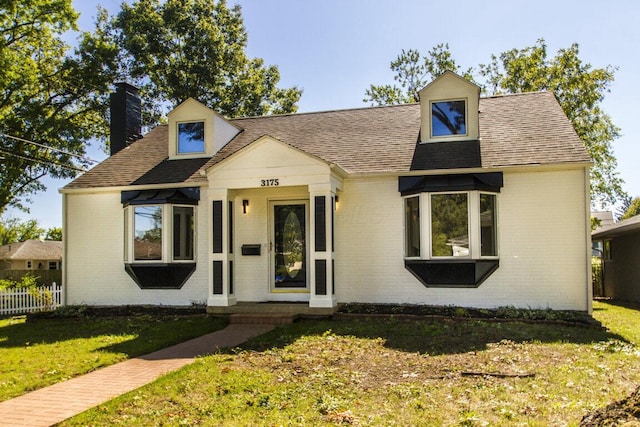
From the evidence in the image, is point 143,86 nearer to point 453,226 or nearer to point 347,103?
point 347,103

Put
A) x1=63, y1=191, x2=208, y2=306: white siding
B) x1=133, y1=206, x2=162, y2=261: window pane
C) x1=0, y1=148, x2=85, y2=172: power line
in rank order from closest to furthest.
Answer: x1=133, y1=206, x2=162, y2=261: window pane
x1=63, y1=191, x2=208, y2=306: white siding
x1=0, y1=148, x2=85, y2=172: power line

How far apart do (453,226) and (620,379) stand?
548 centimetres

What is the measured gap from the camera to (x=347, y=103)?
2611 cm

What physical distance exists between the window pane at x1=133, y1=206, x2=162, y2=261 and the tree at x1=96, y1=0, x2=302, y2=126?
16.7 metres

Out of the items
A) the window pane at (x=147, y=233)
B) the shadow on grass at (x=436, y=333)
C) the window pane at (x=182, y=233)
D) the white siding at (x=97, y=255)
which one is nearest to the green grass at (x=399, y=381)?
the shadow on grass at (x=436, y=333)

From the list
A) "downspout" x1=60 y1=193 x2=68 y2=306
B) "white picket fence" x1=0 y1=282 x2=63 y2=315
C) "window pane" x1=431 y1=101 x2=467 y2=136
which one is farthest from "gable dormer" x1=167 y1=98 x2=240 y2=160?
"white picket fence" x1=0 y1=282 x2=63 y2=315

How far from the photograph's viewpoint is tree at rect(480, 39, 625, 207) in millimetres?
22234

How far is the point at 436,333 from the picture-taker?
902 cm

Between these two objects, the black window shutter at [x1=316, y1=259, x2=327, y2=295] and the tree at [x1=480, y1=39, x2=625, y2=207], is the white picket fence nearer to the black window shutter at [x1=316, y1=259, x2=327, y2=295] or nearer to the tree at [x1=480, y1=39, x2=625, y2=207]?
the black window shutter at [x1=316, y1=259, x2=327, y2=295]

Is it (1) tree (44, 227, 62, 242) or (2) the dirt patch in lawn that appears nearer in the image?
(2) the dirt patch in lawn

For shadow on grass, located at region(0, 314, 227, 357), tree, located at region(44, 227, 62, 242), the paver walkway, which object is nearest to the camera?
the paver walkway

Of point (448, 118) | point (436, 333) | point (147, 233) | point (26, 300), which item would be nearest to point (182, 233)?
point (147, 233)

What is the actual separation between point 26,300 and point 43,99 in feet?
46.3

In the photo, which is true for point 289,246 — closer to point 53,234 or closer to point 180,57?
point 180,57
